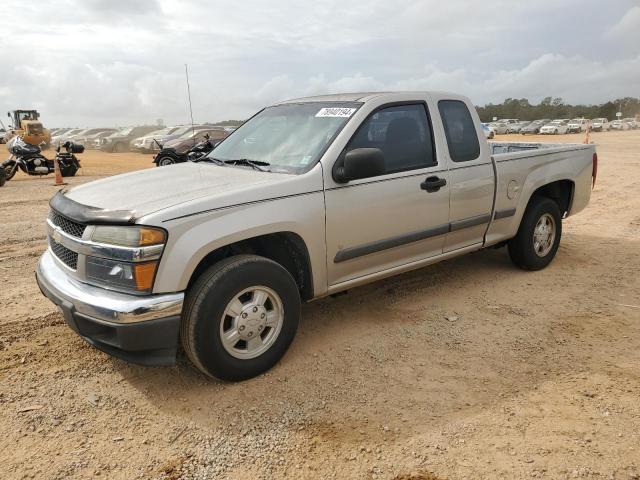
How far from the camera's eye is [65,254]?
322 cm

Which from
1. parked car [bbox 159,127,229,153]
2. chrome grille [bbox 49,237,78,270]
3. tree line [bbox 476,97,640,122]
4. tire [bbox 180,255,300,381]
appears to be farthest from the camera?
tree line [bbox 476,97,640,122]

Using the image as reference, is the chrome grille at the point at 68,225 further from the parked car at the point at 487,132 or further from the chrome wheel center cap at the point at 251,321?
the parked car at the point at 487,132

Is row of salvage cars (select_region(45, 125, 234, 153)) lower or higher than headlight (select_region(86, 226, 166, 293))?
higher

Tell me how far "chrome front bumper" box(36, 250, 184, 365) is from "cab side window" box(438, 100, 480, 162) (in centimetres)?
270

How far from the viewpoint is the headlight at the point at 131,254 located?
276 cm

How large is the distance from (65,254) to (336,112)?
215cm

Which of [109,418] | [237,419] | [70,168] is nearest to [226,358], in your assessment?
[237,419]

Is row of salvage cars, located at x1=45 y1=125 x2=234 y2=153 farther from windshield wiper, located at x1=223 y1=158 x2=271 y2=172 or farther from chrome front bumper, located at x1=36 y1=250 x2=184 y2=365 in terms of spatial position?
chrome front bumper, located at x1=36 y1=250 x2=184 y2=365

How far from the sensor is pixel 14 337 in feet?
12.6

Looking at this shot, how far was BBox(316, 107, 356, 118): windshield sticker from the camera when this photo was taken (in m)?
3.83

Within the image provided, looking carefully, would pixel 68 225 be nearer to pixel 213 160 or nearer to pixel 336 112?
pixel 213 160

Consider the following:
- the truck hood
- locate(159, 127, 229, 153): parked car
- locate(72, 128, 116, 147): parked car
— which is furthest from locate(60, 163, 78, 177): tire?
locate(72, 128, 116, 147): parked car

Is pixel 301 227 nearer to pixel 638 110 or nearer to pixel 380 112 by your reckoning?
pixel 380 112

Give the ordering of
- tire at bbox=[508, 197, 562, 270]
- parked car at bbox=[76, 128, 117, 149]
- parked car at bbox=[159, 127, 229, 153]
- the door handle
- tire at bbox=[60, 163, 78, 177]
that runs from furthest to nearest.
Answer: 1. parked car at bbox=[76, 128, 117, 149]
2. parked car at bbox=[159, 127, 229, 153]
3. tire at bbox=[60, 163, 78, 177]
4. tire at bbox=[508, 197, 562, 270]
5. the door handle
